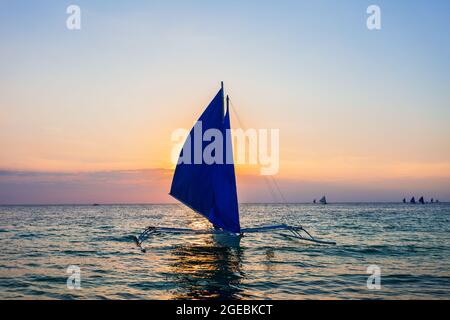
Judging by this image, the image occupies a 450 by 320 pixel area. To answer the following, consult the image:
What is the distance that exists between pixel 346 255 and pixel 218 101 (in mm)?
15455

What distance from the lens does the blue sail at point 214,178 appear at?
93.0 ft

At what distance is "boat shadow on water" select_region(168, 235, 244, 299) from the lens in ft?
58.3

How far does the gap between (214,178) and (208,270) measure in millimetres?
7674

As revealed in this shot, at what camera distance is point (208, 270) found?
23.2 meters

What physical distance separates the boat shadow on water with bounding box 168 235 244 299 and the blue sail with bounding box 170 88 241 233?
1.78 metres

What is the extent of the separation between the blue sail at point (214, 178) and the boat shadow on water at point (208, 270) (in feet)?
5.84

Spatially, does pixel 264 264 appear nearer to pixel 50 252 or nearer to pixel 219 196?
pixel 219 196

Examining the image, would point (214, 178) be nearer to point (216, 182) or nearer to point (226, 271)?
point (216, 182)

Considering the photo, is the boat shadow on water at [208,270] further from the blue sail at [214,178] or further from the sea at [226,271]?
the blue sail at [214,178]

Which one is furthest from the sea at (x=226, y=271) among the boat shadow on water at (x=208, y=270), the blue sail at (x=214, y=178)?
the blue sail at (x=214, y=178)

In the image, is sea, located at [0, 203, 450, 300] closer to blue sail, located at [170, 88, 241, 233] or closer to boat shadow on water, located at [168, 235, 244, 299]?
boat shadow on water, located at [168, 235, 244, 299]

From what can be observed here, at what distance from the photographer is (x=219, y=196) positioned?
2872 cm
